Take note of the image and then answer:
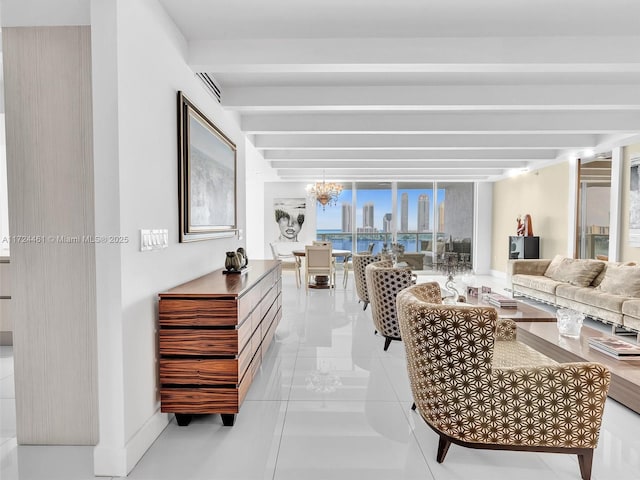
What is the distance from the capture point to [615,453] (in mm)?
2188

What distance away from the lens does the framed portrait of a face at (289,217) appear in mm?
10766

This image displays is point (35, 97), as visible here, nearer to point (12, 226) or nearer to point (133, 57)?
point (133, 57)

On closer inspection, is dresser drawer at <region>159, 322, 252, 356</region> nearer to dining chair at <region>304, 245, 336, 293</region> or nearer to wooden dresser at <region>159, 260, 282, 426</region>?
wooden dresser at <region>159, 260, 282, 426</region>

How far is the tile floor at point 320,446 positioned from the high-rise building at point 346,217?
7.59 m

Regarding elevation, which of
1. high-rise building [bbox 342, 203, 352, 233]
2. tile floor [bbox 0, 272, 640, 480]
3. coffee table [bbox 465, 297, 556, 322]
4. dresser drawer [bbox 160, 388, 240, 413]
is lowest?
tile floor [bbox 0, 272, 640, 480]

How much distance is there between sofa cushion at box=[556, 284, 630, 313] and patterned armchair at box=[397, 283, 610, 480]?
338cm

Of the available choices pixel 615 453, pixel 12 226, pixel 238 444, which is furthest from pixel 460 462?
pixel 12 226

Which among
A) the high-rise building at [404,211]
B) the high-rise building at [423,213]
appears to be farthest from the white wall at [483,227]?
the high-rise building at [404,211]

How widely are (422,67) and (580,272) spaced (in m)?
4.36

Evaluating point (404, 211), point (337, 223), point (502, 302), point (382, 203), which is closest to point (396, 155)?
point (502, 302)

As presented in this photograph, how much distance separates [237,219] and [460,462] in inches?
131

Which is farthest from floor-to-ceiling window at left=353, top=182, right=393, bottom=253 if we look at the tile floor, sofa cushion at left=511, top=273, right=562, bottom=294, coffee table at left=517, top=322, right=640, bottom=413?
the tile floor

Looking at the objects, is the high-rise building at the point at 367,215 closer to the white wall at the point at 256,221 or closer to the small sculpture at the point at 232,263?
the white wall at the point at 256,221

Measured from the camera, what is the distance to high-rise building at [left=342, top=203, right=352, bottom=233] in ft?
35.3
